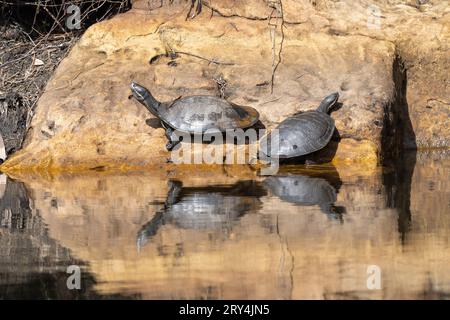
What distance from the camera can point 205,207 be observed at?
7.36m

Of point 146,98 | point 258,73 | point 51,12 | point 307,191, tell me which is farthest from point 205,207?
point 51,12

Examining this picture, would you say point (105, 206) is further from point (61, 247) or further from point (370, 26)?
point (370, 26)

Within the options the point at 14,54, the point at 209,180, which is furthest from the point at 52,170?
the point at 14,54

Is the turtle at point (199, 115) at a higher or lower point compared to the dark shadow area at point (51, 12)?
lower

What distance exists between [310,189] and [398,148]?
285 centimetres

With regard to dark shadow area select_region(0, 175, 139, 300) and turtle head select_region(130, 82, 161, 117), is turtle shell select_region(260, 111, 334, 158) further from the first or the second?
dark shadow area select_region(0, 175, 139, 300)

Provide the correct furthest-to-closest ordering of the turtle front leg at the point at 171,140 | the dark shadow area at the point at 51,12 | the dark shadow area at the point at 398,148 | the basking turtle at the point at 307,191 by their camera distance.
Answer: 1. the dark shadow area at the point at 51,12
2. the turtle front leg at the point at 171,140
3. the dark shadow area at the point at 398,148
4. the basking turtle at the point at 307,191

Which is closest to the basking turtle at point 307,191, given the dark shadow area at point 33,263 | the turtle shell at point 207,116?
the turtle shell at point 207,116

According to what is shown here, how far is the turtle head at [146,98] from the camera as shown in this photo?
398 inches

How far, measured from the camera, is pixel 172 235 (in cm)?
634

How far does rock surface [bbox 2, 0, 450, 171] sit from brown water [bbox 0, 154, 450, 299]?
0.88m

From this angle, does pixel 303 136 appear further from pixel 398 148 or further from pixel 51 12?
pixel 51 12

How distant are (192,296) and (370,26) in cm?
727

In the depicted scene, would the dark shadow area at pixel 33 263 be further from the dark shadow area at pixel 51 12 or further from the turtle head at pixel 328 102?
the dark shadow area at pixel 51 12
